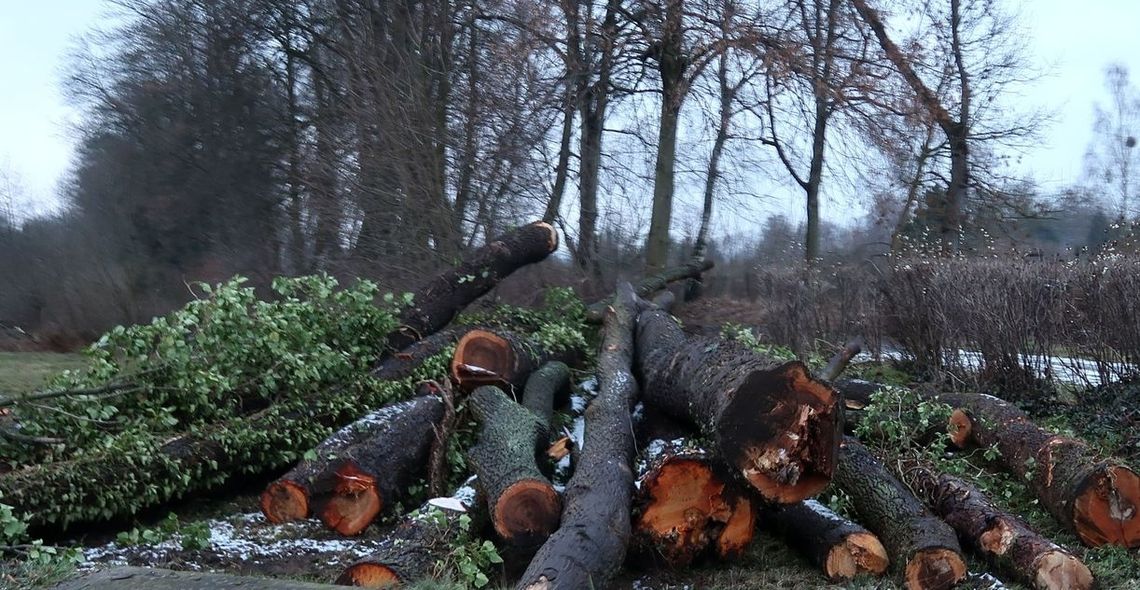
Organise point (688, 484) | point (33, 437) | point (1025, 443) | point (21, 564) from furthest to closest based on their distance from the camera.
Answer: point (1025, 443)
point (33, 437)
point (688, 484)
point (21, 564)

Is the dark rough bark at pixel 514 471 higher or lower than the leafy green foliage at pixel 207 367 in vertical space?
lower

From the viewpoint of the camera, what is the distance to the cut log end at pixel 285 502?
604 cm

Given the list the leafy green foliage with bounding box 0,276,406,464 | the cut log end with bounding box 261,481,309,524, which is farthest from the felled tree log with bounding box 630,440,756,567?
the leafy green foliage with bounding box 0,276,406,464

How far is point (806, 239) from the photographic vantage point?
1995 centimetres

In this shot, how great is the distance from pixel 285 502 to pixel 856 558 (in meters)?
3.69

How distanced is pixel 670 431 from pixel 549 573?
9.75 ft

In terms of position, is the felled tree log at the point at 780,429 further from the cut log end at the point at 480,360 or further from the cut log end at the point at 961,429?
the cut log end at the point at 480,360

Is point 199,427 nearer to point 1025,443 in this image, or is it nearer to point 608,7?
point 1025,443

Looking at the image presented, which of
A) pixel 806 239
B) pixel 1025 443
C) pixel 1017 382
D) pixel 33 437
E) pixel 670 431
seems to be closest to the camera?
pixel 33 437

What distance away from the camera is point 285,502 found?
6066 mm

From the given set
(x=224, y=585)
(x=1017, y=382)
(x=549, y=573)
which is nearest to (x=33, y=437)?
(x=224, y=585)

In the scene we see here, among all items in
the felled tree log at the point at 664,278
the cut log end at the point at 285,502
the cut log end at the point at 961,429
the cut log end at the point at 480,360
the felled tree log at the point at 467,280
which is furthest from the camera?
the felled tree log at the point at 664,278

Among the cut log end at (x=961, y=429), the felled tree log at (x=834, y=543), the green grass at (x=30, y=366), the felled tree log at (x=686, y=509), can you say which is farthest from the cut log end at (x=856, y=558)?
the green grass at (x=30, y=366)

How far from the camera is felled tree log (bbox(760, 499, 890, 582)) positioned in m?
5.13
